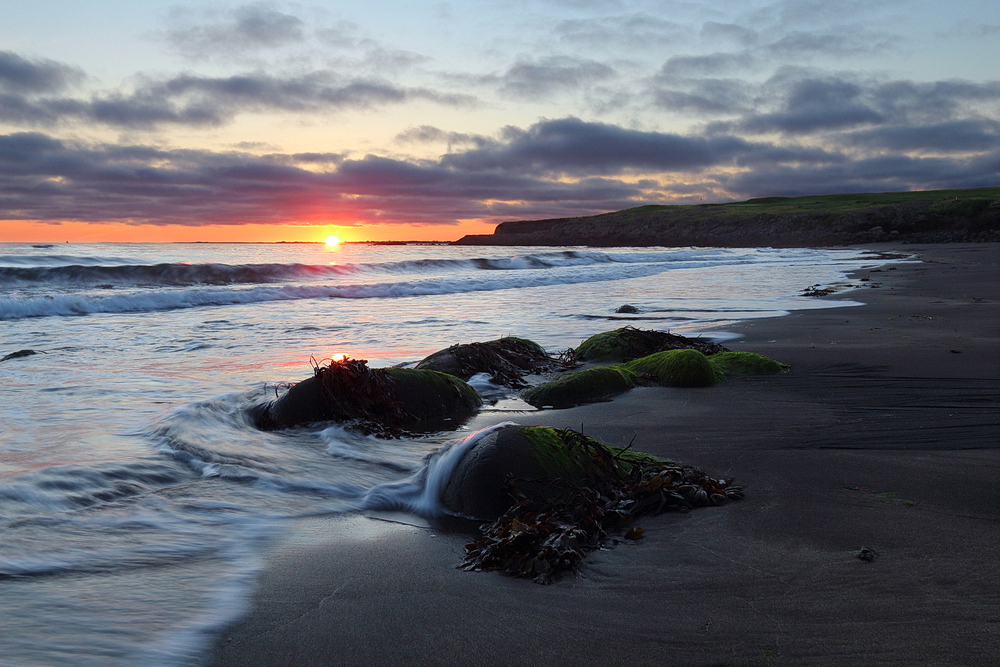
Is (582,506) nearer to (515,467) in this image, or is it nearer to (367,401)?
(515,467)

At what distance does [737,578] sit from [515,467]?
44.0 inches

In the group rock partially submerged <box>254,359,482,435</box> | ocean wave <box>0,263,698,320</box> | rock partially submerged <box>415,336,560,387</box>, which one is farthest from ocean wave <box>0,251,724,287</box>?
rock partially submerged <box>254,359,482,435</box>

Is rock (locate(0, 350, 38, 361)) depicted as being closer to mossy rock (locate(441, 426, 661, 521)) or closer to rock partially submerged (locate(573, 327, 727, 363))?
rock partially submerged (locate(573, 327, 727, 363))

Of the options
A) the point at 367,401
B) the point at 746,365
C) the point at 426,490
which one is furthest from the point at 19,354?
the point at 746,365

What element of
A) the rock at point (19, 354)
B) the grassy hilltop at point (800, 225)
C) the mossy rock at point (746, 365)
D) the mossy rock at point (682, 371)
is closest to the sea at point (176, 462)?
the rock at point (19, 354)

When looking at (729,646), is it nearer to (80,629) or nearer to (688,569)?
(688,569)

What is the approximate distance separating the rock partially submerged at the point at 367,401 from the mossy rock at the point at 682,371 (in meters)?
1.71

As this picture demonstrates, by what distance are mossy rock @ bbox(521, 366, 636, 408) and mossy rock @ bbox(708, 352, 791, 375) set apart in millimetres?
936

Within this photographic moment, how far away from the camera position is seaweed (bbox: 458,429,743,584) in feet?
8.31

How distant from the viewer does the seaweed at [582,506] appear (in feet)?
8.31

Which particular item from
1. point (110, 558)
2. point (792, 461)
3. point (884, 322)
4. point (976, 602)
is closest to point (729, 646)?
point (976, 602)

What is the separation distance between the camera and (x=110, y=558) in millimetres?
2736

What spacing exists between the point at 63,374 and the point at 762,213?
91107 millimetres

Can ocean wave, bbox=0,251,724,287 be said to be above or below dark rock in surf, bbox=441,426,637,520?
above
